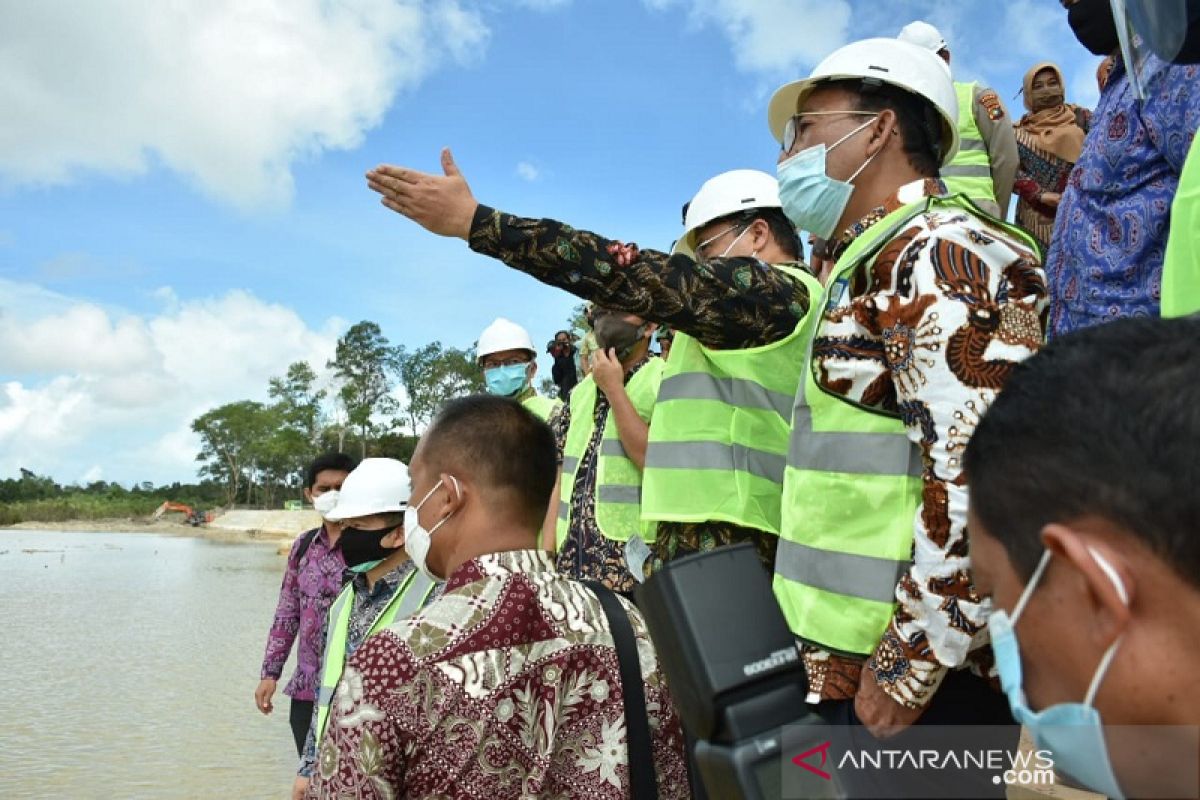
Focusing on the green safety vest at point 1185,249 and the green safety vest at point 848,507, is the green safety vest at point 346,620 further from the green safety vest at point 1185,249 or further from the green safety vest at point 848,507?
the green safety vest at point 1185,249

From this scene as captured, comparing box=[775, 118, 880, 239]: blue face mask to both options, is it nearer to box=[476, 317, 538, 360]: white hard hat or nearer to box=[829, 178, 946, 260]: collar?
box=[829, 178, 946, 260]: collar

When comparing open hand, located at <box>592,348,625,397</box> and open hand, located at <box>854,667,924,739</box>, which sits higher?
open hand, located at <box>592,348,625,397</box>

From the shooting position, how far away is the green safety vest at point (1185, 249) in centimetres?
175

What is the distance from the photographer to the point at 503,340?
6.30 m

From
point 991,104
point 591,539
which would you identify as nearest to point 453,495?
point 591,539

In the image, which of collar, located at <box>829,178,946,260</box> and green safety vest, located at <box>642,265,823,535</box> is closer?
collar, located at <box>829,178,946,260</box>

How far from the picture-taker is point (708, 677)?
1071mm

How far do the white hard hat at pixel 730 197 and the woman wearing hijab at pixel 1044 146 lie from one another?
1.42 m

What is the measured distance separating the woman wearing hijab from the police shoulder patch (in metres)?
0.26

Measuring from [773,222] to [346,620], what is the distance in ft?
7.65

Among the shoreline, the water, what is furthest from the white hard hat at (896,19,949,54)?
the shoreline

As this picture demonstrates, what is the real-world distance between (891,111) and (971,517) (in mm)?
1585

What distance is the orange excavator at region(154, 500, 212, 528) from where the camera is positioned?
221 feet

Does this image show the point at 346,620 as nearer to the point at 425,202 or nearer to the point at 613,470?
the point at 613,470
